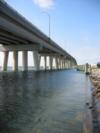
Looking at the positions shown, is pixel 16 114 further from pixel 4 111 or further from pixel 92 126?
pixel 92 126

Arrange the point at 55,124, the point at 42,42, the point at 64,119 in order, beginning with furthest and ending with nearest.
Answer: the point at 42,42, the point at 64,119, the point at 55,124

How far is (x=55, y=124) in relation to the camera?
39.3 ft

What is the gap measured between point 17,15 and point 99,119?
3344cm

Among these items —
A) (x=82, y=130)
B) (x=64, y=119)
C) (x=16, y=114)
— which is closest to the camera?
(x=82, y=130)

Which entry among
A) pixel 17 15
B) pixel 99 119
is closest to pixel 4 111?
pixel 99 119

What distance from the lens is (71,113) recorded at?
1471 centimetres

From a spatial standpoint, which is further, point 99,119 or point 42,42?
point 42,42

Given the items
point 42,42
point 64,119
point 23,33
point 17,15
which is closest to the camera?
point 64,119

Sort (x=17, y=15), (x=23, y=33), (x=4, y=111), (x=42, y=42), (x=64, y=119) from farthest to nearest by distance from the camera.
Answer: (x=42, y=42), (x=23, y=33), (x=17, y=15), (x=4, y=111), (x=64, y=119)

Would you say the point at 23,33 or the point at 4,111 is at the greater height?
the point at 23,33

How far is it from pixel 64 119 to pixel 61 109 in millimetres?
3117

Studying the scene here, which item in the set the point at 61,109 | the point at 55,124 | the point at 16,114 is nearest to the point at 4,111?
the point at 16,114

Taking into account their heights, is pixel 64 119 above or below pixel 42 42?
below

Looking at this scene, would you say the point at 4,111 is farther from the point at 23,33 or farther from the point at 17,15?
the point at 23,33
